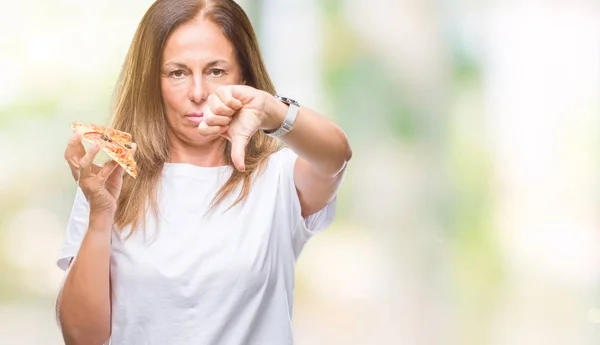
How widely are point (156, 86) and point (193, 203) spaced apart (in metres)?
0.21

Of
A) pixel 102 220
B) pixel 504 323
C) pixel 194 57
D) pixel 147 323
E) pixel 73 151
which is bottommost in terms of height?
pixel 504 323

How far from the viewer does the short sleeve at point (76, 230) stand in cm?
164

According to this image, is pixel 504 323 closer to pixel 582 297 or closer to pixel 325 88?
pixel 582 297

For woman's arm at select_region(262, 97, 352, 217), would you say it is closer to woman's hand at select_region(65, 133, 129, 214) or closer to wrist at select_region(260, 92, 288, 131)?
wrist at select_region(260, 92, 288, 131)

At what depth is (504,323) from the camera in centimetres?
313

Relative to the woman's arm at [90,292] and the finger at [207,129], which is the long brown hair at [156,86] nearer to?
the woman's arm at [90,292]

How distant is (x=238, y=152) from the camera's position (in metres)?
1.37

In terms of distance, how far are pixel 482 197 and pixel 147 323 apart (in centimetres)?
179

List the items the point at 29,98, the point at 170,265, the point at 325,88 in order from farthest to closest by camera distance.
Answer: the point at 325,88, the point at 29,98, the point at 170,265

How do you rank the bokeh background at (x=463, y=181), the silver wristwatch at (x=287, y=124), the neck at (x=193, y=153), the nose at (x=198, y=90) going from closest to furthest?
the silver wristwatch at (x=287, y=124), the nose at (x=198, y=90), the neck at (x=193, y=153), the bokeh background at (x=463, y=181)

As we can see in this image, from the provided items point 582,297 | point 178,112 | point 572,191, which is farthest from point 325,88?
point 178,112

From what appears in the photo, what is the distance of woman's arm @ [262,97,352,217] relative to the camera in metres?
1.46

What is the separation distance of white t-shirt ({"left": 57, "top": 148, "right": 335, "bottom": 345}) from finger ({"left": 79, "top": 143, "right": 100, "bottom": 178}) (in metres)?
0.13

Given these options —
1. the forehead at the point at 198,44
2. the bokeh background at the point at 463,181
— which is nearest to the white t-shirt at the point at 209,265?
the forehead at the point at 198,44
